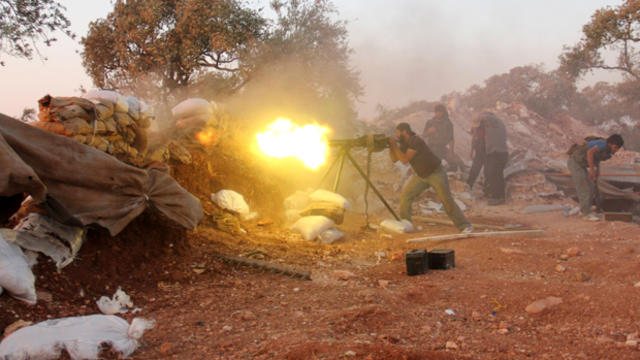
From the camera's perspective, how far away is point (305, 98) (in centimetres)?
1212

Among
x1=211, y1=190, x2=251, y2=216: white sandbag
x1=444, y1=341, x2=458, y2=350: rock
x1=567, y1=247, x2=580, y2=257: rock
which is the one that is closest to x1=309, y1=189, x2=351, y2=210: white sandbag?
x1=211, y1=190, x2=251, y2=216: white sandbag

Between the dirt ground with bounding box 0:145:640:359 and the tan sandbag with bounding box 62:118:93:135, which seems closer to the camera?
the dirt ground with bounding box 0:145:640:359

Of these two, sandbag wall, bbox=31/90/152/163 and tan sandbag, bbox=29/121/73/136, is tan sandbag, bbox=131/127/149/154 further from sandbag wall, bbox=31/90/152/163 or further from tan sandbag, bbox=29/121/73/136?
tan sandbag, bbox=29/121/73/136

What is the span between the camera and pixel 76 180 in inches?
137

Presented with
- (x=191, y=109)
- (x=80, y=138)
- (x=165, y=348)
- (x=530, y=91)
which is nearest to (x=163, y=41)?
(x=191, y=109)

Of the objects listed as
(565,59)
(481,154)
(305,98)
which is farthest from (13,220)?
(565,59)

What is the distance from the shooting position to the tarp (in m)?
2.99

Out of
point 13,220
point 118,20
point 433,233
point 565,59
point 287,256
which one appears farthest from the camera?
point 565,59

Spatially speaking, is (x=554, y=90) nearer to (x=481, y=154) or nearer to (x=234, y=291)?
(x=481, y=154)

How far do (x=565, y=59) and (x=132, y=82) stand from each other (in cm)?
1414


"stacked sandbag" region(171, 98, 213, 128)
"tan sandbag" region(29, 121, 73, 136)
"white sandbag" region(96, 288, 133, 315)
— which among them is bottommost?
"white sandbag" region(96, 288, 133, 315)

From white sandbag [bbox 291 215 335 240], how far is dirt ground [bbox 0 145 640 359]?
0.30 m

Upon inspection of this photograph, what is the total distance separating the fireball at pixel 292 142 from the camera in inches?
312

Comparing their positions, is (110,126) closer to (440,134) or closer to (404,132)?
(404,132)
